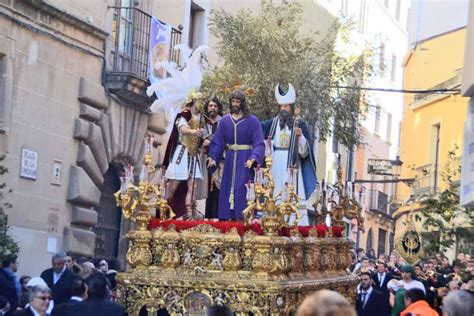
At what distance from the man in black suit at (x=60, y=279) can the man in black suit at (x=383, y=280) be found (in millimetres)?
4201

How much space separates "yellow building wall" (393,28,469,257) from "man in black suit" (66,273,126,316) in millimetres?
24251

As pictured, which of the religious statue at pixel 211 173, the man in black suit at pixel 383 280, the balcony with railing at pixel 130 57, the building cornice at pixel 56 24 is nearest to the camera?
the religious statue at pixel 211 173

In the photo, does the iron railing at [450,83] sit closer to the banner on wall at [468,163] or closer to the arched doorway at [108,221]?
the arched doorway at [108,221]

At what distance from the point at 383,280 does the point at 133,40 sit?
21.4 feet

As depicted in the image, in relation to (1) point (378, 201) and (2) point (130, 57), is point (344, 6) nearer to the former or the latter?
(1) point (378, 201)

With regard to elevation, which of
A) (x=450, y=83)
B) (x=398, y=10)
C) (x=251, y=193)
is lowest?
(x=251, y=193)

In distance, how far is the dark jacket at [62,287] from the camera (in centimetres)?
1394

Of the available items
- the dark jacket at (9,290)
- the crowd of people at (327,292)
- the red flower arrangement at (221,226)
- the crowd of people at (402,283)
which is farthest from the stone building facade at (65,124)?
the red flower arrangement at (221,226)

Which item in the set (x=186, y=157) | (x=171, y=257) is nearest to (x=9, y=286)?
(x=186, y=157)

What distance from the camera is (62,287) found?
14023 millimetres

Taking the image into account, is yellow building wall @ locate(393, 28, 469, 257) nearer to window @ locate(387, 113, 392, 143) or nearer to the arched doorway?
window @ locate(387, 113, 392, 143)

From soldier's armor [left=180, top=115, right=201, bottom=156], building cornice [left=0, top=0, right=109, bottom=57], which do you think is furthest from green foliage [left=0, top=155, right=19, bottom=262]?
soldier's armor [left=180, top=115, right=201, bottom=156]

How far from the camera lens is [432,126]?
123ft

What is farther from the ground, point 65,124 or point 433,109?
point 433,109
